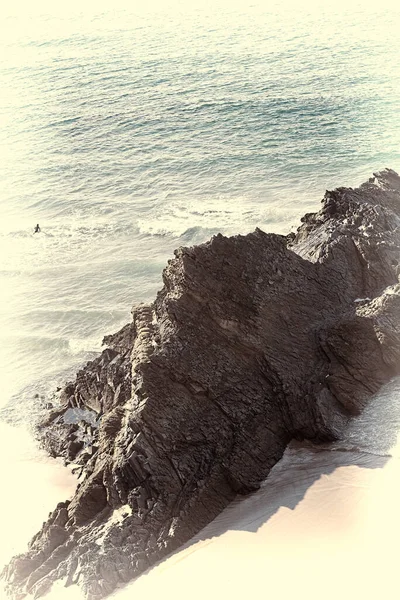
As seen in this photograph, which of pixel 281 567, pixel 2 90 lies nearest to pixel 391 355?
pixel 281 567

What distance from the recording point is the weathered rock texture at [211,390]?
1055 cm

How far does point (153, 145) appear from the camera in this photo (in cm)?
3103

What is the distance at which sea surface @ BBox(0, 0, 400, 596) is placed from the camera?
20125 mm

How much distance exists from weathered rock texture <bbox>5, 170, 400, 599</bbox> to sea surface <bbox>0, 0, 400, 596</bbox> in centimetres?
147

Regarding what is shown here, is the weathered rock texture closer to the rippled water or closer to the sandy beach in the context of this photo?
the sandy beach

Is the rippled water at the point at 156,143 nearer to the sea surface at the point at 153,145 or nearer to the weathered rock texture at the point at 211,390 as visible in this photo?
the sea surface at the point at 153,145

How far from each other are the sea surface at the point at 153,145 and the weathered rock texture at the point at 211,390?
147cm

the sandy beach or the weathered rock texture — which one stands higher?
the weathered rock texture

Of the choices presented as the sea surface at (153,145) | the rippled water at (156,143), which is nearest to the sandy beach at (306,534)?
the sea surface at (153,145)

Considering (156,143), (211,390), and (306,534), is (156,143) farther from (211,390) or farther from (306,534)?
(306,534)

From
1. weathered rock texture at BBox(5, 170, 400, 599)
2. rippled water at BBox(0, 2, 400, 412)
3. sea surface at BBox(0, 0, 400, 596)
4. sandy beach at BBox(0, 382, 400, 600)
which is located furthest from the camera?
rippled water at BBox(0, 2, 400, 412)

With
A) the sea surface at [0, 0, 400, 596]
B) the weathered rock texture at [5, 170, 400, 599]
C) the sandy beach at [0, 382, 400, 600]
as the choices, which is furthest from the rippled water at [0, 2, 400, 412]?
the sandy beach at [0, 382, 400, 600]

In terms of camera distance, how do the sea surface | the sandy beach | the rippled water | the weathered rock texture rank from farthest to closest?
the rippled water, the sea surface, the weathered rock texture, the sandy beach

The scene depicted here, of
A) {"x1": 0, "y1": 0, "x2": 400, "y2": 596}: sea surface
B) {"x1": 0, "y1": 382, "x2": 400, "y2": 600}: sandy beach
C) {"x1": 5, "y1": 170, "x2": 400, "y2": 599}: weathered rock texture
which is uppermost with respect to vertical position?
{"x1": 0, "y1": 0, "x2": 400, "y2": 596}: sea surface
